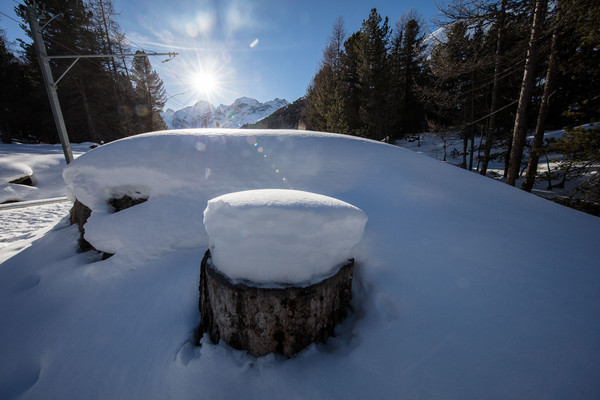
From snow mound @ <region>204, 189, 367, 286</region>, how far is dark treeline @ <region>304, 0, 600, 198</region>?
19.7 ft

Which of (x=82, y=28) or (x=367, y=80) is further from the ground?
(x=82, y=28)

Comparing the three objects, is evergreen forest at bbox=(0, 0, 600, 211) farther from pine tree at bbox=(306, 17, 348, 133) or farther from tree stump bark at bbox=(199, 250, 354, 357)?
tree stump bark at bbox=(199, 250, 354, 357)

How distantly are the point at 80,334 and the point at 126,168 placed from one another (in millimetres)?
2127

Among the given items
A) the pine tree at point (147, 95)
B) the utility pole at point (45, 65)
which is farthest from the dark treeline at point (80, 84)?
the utility pole at point (45, 65)

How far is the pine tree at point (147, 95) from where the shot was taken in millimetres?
20469

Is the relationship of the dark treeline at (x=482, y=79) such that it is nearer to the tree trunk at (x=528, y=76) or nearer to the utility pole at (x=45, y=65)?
the tree trunk at (x=528, y=76)

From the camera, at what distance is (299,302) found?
1424 millimetres

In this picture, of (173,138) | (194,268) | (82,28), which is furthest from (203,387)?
(82,28)

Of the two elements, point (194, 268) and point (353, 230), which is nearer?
point (353, 230)

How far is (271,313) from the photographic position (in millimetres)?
1425

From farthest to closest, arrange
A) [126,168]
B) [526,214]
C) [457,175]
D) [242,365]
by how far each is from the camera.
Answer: [457,175] < [126,168] < [526,214] < [242,365]

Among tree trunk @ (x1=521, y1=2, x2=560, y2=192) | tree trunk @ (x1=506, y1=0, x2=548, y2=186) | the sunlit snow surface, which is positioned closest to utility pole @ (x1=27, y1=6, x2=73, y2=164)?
the sunlit snow surface

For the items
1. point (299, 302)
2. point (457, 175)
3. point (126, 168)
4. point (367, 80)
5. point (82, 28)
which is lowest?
point (299, 302)

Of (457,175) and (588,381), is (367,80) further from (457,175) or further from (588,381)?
(588,381)
